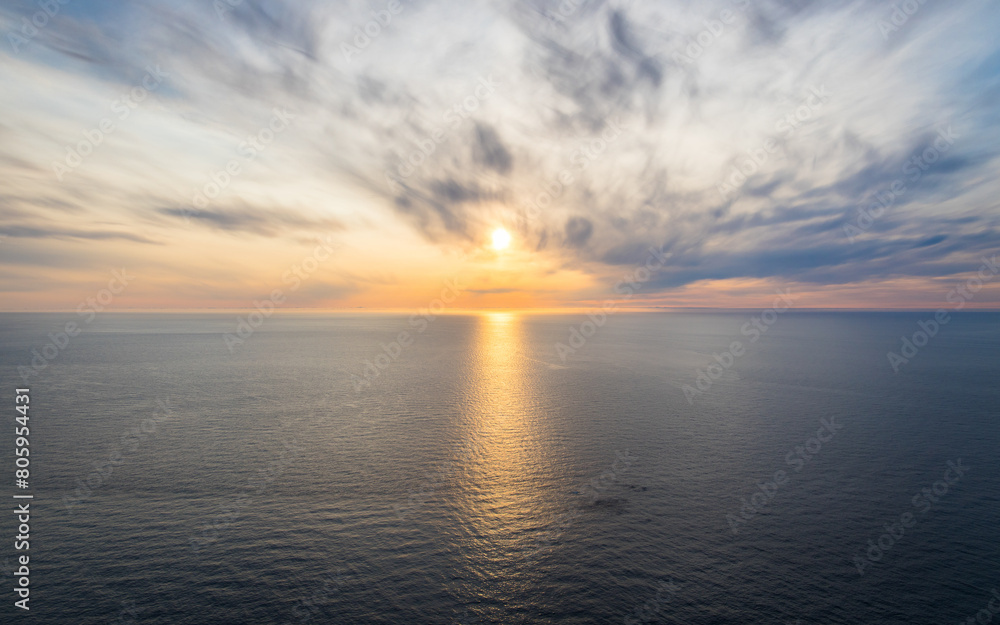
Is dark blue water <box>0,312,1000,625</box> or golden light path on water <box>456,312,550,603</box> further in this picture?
golden light path on water <box>456,312,550,603</box>

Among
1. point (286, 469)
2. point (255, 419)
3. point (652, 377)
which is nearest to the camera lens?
point (286, 469)

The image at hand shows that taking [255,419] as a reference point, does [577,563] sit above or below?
below

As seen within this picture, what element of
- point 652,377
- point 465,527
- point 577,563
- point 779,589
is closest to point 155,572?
point 465,527

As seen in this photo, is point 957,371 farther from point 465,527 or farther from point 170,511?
point 170,511

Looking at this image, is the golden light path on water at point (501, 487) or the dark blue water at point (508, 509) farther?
the golden light path on water at point (501, 487)

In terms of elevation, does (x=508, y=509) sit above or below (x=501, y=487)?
below

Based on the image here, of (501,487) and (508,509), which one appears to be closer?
(508,509)

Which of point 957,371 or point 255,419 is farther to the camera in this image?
point 957,371

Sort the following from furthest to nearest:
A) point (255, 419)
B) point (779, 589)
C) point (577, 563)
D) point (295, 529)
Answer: point (255, 419) → point (295, 529) → point (577, 563) → point (779, 589)
